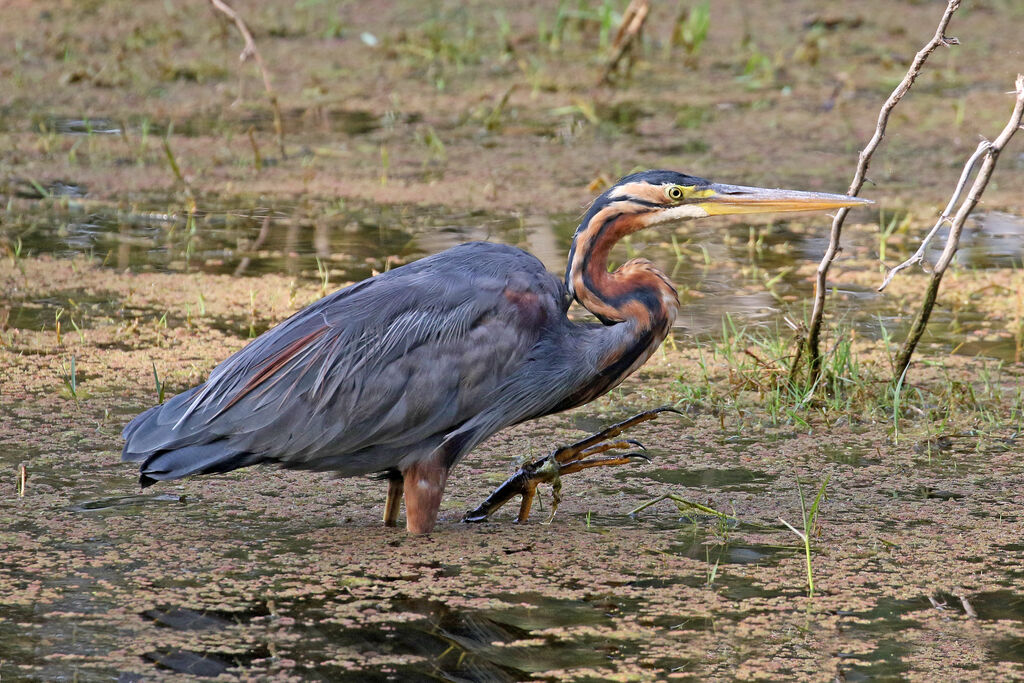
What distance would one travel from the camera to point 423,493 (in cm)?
434

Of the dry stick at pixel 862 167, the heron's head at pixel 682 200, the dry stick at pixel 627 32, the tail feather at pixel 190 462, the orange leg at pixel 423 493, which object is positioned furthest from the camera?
the dry stick at pixel 627 32

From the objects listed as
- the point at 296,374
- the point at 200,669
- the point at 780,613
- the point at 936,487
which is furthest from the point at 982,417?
the point at 200,669

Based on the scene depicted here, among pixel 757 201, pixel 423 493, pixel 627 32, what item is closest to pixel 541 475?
pixel 423 493

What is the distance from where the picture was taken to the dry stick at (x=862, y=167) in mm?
4797

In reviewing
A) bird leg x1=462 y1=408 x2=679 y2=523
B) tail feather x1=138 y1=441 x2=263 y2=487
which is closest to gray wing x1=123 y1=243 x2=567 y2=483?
tail feather x1=138 y1=441 x2=263 y2=487

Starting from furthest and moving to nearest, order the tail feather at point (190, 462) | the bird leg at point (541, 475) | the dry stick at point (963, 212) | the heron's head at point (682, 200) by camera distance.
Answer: the dry stick at point (963, 212)
the heron's head at point (682, 200)
the bird leg at point (541, 475)
the tail feather at point (190, 462)

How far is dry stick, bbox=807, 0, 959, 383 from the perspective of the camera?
4.80 meters

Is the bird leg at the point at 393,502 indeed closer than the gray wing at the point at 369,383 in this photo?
No

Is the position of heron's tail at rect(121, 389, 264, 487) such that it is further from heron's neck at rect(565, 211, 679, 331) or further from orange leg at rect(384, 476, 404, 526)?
heron's neck at rect(565, 211, 679, 331)

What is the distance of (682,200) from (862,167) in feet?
2.41

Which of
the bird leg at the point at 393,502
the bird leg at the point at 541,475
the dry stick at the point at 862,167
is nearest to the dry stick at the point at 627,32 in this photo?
the dry stick at the point at 862,167

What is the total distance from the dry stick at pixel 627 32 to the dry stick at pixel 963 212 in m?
5.39

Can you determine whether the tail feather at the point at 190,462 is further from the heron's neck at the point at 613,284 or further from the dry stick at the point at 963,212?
the dry stick at the point at 963,212

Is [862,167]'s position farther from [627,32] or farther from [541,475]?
[627,32]
